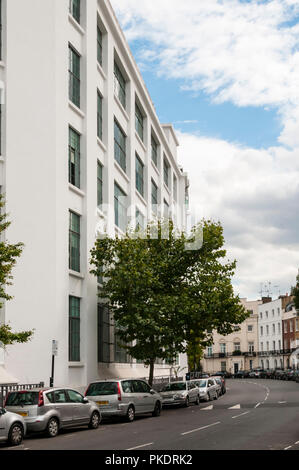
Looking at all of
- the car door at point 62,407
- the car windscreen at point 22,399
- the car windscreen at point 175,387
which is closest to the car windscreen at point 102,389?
the car door at point 62,407

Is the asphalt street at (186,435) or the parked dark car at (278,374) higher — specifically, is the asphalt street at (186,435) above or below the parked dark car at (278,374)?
above

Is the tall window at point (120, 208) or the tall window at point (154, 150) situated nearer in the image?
the tall window at point (120, 208)

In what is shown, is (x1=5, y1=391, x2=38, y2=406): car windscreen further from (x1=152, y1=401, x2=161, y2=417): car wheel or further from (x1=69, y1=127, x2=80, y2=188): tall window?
(x1=69, y1=127, x2=80, y2=188): tall window

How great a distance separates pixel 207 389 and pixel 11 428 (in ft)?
74.1

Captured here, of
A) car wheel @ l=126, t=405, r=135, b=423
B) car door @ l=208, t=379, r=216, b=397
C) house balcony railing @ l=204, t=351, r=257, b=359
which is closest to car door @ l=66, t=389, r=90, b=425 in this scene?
car wheel @ l=126, t=405, r=135, b=423

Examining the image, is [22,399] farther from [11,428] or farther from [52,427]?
[11,428]

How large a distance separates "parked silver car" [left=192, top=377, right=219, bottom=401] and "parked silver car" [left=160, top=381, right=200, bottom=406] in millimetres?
2655

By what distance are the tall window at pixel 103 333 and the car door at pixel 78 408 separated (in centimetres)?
1232

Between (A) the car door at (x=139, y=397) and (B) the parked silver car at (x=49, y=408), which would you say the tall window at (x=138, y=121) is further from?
(B) the parked silver car at (x=49, y=408)

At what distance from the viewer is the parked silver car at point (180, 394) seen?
1262 inches

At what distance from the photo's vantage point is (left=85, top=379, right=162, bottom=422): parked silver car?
23688 millimetres

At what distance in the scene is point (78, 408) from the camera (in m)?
20.8

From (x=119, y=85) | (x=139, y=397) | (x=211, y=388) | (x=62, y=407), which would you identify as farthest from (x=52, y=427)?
(x=119, y=85)
